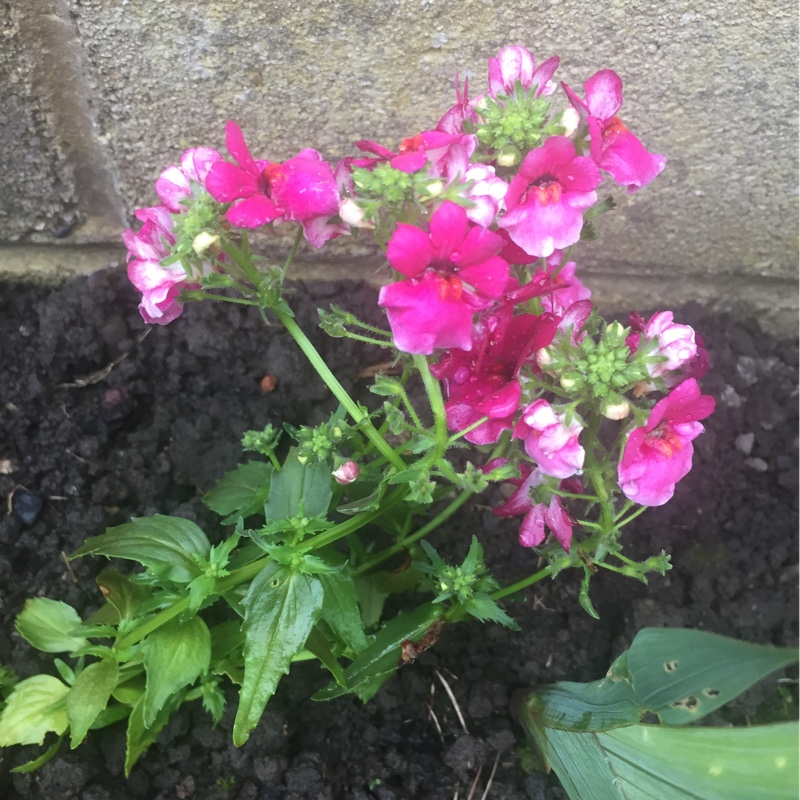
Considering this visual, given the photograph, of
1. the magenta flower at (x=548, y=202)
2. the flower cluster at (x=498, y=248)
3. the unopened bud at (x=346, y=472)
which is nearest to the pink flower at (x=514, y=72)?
the flower cluster at (x=498, y=248)

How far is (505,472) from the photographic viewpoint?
37.9 inches

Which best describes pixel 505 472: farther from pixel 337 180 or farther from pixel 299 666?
pixel 299 666

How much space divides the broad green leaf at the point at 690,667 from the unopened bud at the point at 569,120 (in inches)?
26.4

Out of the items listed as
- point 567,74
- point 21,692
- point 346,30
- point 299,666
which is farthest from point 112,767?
point 567,74

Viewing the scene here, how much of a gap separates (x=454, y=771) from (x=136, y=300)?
42.3 inches

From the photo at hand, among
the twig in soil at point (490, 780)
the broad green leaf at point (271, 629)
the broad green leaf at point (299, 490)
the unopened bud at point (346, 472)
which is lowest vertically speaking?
the twig in soil at point (490, 780)

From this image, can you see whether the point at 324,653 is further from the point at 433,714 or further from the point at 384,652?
the point at 433,714

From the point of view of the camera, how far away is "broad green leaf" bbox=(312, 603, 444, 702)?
1161 mm

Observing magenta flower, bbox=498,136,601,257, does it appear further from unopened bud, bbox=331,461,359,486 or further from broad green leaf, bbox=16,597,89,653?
broad green leaf, bbox=16,597,89,653

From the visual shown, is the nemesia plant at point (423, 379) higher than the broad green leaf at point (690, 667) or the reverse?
higher

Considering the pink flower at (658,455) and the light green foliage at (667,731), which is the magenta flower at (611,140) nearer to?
the pink flower at (658,455)

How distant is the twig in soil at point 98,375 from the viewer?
4.97 ft

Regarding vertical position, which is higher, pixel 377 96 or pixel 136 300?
pixel 377 96

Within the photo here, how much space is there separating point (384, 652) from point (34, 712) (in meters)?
0.55
